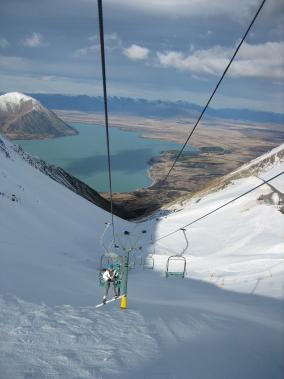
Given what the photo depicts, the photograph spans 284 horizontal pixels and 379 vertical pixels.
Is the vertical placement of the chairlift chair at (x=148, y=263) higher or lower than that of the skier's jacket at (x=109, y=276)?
lower

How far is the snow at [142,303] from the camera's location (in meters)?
8.68

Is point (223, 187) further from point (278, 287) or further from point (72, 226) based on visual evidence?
point (278, 287)

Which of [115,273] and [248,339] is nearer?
[248,339]

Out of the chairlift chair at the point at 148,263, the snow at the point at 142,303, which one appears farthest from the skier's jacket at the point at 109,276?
the chairlift chair at the point at 148,263

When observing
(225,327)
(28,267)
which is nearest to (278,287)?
(225,327)

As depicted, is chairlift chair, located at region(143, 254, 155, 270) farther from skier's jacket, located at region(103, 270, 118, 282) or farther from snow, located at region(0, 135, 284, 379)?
skier's jacket, located at region(103, 270, 118, 282)

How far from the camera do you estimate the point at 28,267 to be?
1869 centimetres

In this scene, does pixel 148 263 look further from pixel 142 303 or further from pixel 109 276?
pixel 109 276

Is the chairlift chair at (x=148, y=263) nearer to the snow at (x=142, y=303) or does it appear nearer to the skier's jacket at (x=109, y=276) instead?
the snow at (x=142, y=303)

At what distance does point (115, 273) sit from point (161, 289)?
362 inches

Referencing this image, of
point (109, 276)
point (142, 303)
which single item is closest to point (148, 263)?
point (142, 303)

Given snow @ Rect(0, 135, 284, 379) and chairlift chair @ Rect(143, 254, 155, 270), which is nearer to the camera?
snow @ Rect(0, 135, 284, 379)

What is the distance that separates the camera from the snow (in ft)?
28.5

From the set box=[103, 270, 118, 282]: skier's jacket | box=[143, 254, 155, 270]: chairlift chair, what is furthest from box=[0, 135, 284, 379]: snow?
box=[103, 270, 118, 282]: skier's jacket
